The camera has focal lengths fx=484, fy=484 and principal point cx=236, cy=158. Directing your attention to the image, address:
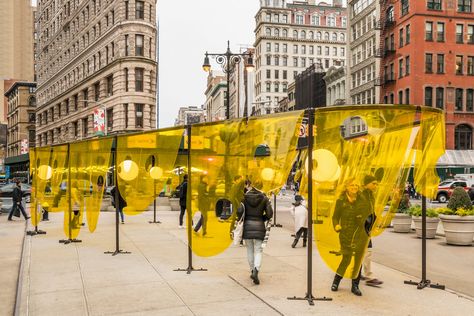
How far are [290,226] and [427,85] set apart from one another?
36.2 metres

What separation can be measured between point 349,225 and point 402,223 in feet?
35.1

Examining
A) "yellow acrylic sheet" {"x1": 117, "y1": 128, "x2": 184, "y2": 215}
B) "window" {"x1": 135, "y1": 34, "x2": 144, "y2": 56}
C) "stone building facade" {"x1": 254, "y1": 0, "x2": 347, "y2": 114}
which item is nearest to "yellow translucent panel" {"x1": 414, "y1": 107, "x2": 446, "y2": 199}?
"yellow acrylic sheet" {"x1": 117, "y1": 128, "x2": 184, "y2": 215}

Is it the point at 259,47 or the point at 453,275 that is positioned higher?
the point at 259,47

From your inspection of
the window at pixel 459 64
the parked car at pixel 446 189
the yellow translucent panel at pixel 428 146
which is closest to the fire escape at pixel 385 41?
the window at pixel 459 64

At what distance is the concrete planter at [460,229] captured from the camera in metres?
14.2

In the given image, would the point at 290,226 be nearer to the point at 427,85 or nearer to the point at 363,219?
the point at 363,219

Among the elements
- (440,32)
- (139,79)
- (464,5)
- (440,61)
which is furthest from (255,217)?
(464,5)

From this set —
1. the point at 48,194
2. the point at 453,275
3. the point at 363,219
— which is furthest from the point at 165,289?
the point at 48,194

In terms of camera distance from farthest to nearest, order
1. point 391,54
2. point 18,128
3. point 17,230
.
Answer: point 18,128 → point 391,54 → point 17,230

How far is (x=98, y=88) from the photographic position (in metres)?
57.7

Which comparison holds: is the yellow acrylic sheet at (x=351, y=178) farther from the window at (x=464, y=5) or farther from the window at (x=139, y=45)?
the window at (x=464, y=5)

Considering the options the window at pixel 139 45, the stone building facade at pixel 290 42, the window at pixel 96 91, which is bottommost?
the window at pixel 96 91

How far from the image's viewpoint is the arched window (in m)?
50.8

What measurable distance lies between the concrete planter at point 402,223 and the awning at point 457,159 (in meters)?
34.4
